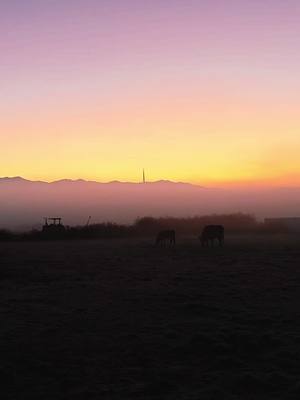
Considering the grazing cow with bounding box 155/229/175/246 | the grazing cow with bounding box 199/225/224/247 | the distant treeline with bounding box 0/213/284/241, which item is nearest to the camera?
the grazing cow with bounding box 199/225/224/247

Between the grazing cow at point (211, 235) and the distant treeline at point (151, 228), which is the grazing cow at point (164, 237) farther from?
the distant treeline at point (151, 228)

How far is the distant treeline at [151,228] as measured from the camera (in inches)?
2181

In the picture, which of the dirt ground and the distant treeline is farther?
the distant treeline

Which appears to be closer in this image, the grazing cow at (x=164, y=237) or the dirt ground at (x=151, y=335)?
the dirt ground at (x=151, y=335)

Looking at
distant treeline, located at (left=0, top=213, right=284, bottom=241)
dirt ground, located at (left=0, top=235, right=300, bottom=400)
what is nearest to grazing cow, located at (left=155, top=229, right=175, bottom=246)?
distant treeline, located at (left=0, top=213, right=284, bottom=241)

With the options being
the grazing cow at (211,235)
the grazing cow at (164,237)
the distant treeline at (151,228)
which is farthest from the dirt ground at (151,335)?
the distant treeline at (151,228)

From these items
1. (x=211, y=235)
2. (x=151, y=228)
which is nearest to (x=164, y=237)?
(x=211, y=235)

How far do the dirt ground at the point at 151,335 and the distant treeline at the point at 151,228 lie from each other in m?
33.5

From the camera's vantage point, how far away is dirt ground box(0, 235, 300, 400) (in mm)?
8539

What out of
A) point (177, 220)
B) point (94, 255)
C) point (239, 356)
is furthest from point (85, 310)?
point (177, 220)

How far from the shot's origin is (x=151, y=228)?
62.6m

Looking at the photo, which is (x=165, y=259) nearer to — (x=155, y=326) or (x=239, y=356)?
(x=155, y=326)

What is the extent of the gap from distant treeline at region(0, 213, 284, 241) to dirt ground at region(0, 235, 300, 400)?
3354 centimetres

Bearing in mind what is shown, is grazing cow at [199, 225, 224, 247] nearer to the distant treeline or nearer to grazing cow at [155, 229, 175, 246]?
grazing cow at [155, 229, 175, 246]
